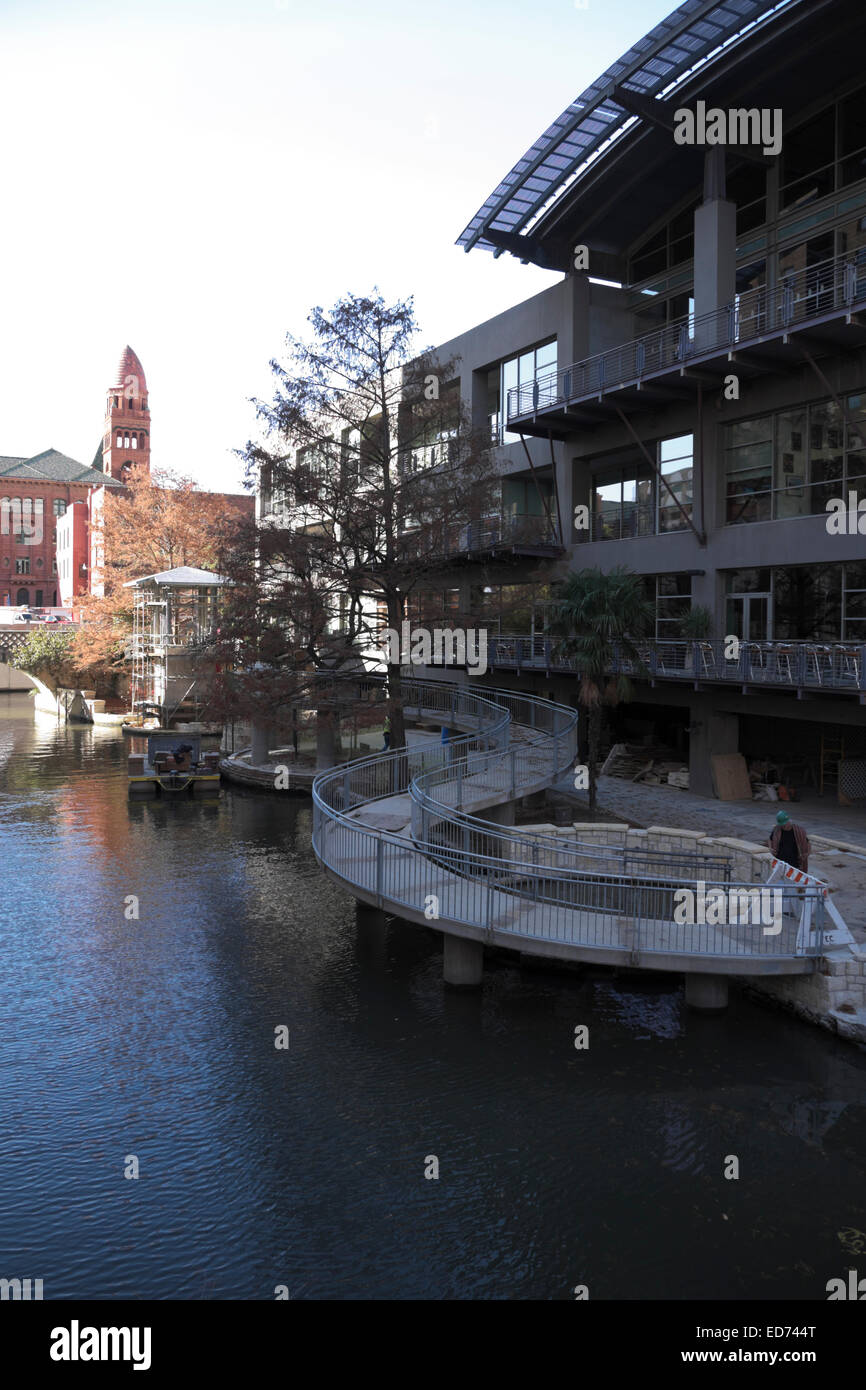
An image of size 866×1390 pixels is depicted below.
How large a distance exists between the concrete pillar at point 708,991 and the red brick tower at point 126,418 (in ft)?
360

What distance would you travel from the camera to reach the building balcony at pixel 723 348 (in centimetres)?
2186

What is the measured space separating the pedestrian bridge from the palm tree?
267cm

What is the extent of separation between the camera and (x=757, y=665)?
24.4 m

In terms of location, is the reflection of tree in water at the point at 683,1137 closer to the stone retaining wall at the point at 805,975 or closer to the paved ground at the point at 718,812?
the stone retaining wall at the point at 805,975

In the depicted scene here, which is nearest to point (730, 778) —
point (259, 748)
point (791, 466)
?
point (791, 466)

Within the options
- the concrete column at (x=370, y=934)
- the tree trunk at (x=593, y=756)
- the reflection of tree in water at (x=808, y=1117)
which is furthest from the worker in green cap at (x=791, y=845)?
the tree trunk at (x=593, y=756)

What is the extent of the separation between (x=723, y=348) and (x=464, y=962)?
16.7 metres

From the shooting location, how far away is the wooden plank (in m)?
25.7

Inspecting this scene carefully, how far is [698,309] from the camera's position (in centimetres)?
2619

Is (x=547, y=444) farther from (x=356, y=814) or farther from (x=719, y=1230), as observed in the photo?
(x=719, y=1230)

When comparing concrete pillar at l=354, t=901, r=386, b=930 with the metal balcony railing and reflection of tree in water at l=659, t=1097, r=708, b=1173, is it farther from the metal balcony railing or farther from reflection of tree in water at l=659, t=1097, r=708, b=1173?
the metal balcony railing

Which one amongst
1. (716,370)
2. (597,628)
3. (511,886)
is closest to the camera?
(511,886)

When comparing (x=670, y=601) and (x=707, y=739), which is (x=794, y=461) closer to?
(x=670, y=601)

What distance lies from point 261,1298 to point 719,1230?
4.29m
